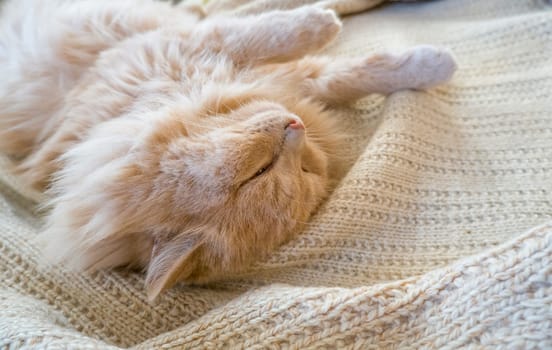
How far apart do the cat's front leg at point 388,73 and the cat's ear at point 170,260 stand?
2.11 feet

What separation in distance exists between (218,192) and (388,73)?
625 mm

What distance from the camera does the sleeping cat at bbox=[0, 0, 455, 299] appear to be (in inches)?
36.4

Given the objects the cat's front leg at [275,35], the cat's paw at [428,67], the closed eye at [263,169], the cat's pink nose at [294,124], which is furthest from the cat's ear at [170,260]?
the cat's paw at [428,67]

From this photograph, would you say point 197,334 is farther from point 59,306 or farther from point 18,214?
point 18,214

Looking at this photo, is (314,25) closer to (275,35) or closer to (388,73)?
(275,35)

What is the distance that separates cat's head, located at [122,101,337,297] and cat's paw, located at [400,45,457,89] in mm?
404

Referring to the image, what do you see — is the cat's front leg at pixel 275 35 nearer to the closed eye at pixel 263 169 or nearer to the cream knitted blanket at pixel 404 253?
the cream knitted blanket at pixel 404 253

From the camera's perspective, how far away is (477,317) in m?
0.63

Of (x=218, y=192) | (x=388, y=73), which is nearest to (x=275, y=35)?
(x=388, y=73)

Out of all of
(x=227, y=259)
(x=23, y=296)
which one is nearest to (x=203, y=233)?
(x=227, y=259)

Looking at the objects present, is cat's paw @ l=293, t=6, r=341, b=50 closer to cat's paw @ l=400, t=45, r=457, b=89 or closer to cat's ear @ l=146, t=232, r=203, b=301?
cat's paw @ l=400, t=45, r=457, b=89

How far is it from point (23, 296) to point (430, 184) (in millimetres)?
944

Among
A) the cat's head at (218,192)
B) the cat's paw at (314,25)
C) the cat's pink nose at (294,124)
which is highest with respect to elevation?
the cat's paw at (314,25)

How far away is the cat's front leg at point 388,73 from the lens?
1.16 m
